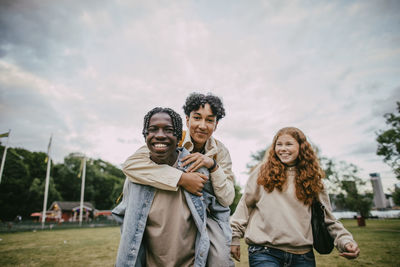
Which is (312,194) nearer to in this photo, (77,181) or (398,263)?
(398,263)

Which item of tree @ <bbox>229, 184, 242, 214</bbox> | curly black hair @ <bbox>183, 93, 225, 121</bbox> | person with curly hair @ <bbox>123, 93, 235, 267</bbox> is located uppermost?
curly black hair @ <bbox>183, 93, 225, 121</bbox>

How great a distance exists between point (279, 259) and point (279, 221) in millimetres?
416

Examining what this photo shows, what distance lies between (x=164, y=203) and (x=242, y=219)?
4.17 ft

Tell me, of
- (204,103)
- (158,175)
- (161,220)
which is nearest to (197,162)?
(158,175)

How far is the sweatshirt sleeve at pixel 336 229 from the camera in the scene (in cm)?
255

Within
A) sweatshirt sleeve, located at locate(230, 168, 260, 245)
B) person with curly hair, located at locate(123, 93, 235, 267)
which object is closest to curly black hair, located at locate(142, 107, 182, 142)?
person with curly hair, located at locate(123, 93, 235, 267)

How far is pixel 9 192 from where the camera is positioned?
1655 inches

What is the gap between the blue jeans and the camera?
2594 millimetres

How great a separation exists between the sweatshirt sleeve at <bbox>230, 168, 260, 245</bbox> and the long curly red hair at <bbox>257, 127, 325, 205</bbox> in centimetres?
11

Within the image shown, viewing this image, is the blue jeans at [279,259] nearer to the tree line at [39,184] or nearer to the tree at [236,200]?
the tree line at [39,184]

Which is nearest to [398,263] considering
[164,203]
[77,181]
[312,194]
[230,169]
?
[312,194]

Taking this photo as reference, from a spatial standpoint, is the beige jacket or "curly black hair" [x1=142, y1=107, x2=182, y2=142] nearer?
the beige jacket

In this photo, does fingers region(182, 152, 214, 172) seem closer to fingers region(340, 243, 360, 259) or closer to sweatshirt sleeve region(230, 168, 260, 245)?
sweatshirt sleeve region(230, 168, 260, 245)

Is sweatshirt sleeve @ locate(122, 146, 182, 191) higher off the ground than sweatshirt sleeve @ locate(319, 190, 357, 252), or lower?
higher
